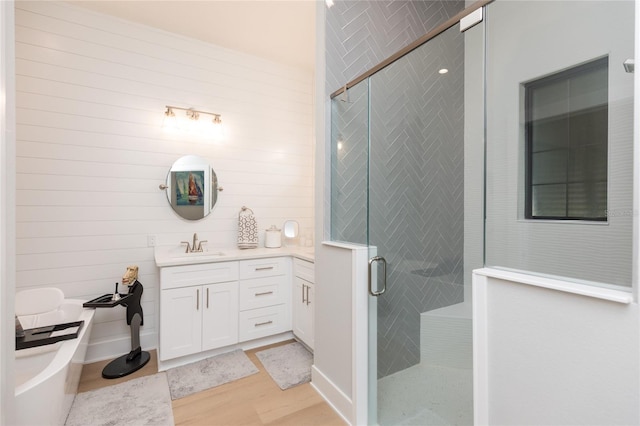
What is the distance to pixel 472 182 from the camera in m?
1.56

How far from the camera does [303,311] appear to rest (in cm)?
282

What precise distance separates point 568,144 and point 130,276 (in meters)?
3.25

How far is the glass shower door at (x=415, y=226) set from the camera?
177cm

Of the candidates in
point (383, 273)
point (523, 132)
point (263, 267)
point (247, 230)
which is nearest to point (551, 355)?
point (383, 273)

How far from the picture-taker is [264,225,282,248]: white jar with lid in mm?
3334

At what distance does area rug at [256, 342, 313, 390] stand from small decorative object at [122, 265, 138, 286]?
4.22 ft

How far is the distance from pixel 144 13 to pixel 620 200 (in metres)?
3.55

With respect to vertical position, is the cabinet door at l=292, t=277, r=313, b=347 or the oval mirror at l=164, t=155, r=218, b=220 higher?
the oval mirror at l=164, t=155, r=218, b=220

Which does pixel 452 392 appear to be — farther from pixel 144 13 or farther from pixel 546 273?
pixel 144 13

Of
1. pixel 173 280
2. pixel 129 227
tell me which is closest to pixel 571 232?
pixel 173 280

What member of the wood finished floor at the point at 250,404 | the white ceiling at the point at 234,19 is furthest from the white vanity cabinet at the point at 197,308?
the white ceiling at the point at 234,19

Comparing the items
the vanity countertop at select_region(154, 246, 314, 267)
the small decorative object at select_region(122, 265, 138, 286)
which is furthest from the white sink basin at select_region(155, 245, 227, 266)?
the small decorative object at select_region(122, 265, 138, 286)

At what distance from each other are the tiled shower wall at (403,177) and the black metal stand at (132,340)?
1.87 metres

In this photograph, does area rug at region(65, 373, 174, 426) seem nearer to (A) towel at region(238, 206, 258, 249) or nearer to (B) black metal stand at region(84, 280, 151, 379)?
(B) black metal stand at region(84, 280, 151, 379)
